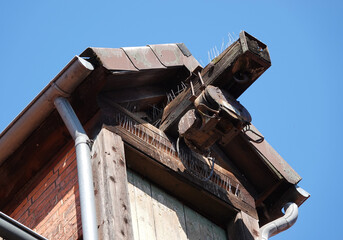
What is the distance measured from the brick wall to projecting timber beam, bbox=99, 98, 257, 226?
0.47 metres

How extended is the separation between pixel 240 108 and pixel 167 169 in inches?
30.0

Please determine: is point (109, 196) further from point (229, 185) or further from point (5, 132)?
point (229, 185)

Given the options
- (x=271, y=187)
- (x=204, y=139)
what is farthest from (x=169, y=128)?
(x=271, y=187)

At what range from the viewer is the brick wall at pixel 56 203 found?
20.4ft

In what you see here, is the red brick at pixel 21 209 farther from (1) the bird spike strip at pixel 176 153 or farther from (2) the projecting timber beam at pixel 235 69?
(2) the projecting timber beam at pixel 235 69

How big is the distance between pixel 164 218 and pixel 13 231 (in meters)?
2.10

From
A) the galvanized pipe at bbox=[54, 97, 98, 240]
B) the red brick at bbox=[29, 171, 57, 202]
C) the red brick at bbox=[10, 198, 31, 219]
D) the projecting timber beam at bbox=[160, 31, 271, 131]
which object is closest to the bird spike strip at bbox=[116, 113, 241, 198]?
the projecting timber beam at bbox=[160, 31, 271, 131]

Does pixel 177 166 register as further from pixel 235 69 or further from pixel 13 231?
pixel 13 231

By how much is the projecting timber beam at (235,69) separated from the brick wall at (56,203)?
111cm

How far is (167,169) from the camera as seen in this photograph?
7000mm

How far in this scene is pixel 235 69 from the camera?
685 centimetres

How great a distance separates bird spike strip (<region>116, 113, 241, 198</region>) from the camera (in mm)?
7016

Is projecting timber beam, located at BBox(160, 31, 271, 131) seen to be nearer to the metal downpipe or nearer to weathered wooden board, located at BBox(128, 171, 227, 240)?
weathered wooden board, located at BBox(128, 171, 227, 240)

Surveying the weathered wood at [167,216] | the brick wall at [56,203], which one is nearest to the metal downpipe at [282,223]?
the weathered wood at [167,216]
